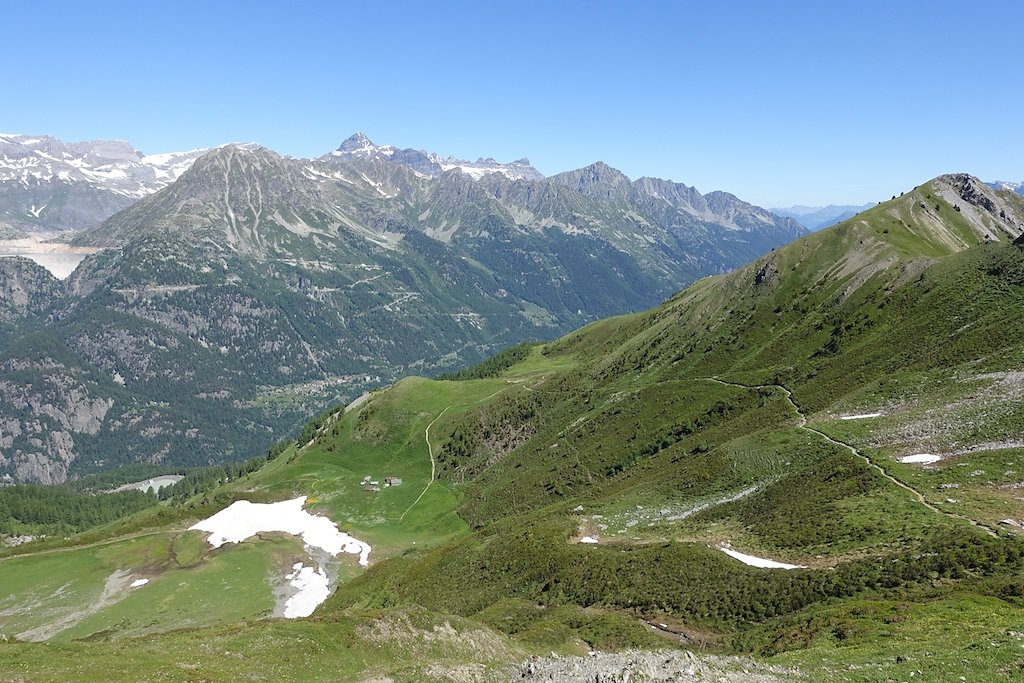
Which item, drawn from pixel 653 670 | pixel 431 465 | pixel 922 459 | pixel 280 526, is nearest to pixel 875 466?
pixel 922 459

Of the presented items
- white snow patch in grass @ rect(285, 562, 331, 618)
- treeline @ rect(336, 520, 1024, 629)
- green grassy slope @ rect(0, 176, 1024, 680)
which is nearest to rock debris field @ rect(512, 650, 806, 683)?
green grassy slope @ rect(0, 176, 1024, 680)

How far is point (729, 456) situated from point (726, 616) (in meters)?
41.1

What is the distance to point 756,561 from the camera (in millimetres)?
57969

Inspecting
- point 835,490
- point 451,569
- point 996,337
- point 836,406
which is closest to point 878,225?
point 996,337

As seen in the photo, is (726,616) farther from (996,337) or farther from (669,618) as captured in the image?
(996,337)

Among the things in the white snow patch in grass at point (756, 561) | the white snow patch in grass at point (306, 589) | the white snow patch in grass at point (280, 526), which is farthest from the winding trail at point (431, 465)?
the white snow patch in grass at point (756, 561)

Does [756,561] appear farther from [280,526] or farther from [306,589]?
[280,526]

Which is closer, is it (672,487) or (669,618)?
(669,618)

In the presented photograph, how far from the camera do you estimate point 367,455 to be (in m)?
184

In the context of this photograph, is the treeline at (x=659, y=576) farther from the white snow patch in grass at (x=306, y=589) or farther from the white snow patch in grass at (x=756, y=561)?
the white snow patch in grass at (x=306, y=589)

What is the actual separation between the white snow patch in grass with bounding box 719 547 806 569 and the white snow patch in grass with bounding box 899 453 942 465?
81.1 ft

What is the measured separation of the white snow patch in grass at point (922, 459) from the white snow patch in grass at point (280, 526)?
92.5m

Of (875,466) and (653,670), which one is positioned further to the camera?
(875,466)

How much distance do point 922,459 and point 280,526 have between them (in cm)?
12411
